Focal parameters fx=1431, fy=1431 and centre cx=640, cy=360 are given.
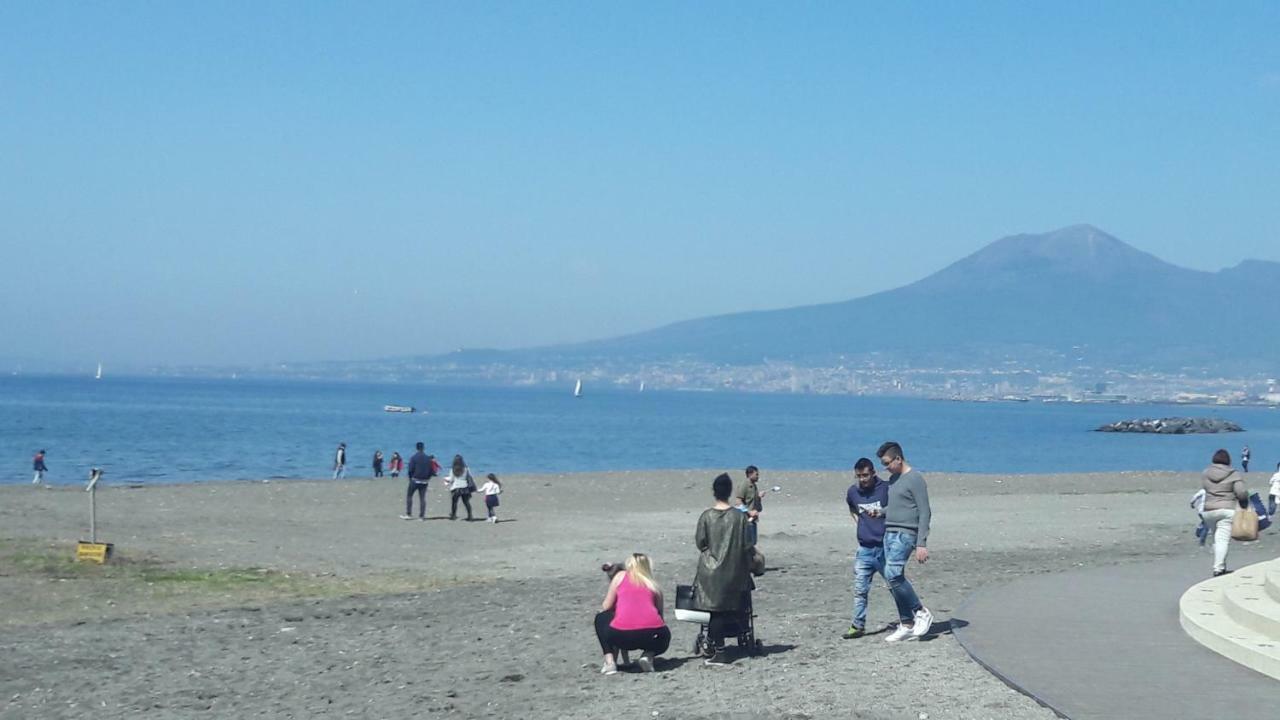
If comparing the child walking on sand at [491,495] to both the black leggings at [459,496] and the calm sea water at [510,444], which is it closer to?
the black leggings at [459,496]

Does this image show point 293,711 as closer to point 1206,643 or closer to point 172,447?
point 1206,643

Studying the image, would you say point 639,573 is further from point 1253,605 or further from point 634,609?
point 1253,605

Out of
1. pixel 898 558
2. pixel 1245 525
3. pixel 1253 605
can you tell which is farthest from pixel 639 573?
pixel 1245 525

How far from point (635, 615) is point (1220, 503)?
7364 mm

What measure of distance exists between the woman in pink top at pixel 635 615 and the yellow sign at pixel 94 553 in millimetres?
10527

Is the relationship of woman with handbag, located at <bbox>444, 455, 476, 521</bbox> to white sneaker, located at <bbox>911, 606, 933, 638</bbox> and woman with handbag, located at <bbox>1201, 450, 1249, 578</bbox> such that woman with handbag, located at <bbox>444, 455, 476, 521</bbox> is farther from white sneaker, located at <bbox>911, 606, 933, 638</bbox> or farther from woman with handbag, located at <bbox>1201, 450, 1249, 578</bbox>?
white sneaker, located at <bbox>911, 606, 933, 638</bbox>

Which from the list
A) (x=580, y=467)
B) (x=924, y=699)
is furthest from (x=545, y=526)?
(x=580, y=467)

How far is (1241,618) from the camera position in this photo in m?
11.1

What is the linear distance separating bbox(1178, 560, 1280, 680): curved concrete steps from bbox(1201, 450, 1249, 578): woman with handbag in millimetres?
1516

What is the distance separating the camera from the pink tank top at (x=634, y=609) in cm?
1068

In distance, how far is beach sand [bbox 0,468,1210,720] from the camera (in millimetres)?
10258

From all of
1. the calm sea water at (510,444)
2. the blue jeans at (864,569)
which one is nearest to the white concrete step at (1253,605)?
the blue jeans at (864,569)

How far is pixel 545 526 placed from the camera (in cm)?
2620

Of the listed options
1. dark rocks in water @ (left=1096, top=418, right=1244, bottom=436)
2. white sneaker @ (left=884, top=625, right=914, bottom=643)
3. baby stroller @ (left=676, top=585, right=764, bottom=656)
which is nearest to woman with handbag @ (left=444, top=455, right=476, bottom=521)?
baby stroller @ (left=676, top=585, right=764, bottom=656)
